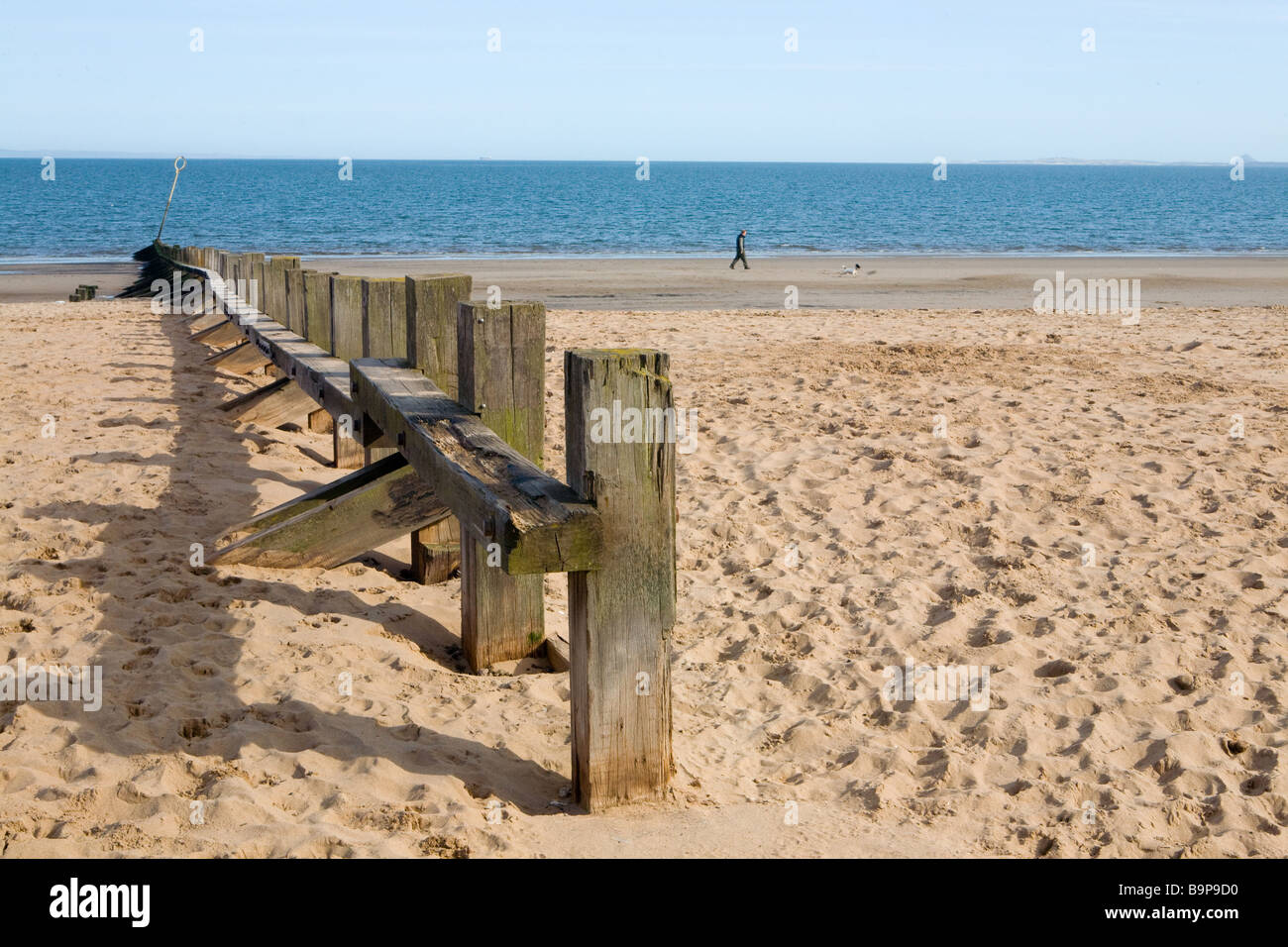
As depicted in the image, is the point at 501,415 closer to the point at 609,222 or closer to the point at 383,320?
the point at 383,320

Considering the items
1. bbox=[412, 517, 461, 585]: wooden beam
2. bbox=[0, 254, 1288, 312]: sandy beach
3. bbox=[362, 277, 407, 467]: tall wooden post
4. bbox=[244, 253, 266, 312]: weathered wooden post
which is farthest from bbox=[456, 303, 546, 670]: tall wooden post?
bbox=[0, 254, 1288, 312]: sandy beach

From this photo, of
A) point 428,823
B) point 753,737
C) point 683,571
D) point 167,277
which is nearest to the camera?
point 428,823

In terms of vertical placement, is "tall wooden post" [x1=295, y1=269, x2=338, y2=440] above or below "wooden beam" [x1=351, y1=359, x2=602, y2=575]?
above

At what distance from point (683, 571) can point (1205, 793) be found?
8.66ft

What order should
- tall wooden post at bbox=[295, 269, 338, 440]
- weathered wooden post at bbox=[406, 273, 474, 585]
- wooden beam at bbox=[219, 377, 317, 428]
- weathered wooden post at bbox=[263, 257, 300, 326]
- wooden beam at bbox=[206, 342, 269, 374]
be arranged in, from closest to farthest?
weathered wooden post at bbox=[406, 273, 474, 585]
tall wooden post at bbox=[295, 269, 338, 440]
wooden beam at bbox=[219, 377, 317, 428]
weathered wooden post at bbox=[263, 257, 300, 326]
wooden beam at bbox=[206, 342, 269, 374]

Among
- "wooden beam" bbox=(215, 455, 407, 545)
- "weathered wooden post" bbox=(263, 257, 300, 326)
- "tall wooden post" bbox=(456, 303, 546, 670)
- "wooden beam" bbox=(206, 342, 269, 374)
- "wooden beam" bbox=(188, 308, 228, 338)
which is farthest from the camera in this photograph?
"wooden beam" bbox=(188, 308, 228, 338)

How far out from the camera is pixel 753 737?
393 centimetres

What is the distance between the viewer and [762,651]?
182 inches

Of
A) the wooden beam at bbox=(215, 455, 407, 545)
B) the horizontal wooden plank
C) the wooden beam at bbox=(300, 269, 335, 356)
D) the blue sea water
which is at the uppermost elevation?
the blue sea water

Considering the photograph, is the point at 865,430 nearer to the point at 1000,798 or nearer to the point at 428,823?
the point at 1000,798

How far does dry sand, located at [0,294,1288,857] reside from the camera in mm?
3180

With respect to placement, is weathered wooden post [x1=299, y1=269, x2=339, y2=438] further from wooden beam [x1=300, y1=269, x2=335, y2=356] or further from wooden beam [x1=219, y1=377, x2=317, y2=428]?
wooden beam [x1=219, y1=377, x2=317, y2=428]

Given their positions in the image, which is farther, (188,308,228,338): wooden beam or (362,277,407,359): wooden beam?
(188,308,228,338): wooden beam

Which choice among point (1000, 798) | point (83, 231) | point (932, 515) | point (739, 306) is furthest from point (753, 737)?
point (83, 231)
